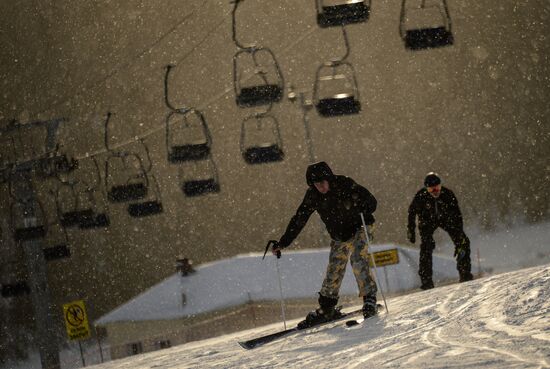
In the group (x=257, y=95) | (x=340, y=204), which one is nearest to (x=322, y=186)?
(x=340, y=204)

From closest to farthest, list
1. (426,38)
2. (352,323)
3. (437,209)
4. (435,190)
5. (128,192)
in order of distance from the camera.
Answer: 1. (352,323)
2. (435,190)
3. (437,209)
4. (426,38)
5. (128,192)

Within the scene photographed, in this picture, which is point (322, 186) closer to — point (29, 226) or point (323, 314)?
point (323, 314)

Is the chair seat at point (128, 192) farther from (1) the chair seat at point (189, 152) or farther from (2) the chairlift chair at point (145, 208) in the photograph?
(1) the chair seat at point (189, 152)

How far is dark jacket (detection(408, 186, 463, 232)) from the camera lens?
13562 millimetres

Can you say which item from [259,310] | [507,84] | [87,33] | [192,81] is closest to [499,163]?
[507,84]

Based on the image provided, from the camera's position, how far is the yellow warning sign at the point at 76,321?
66.9ft

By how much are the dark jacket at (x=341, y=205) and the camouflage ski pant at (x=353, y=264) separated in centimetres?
8

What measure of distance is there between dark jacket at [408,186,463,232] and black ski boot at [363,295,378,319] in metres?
2.90

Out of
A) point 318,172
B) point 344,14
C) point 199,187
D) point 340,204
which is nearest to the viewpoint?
point 318,172

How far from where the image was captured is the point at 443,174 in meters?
74.7

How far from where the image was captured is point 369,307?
35.3 feet

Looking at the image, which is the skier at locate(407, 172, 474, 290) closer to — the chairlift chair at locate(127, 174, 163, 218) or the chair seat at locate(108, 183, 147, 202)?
the chairlift chair at locate(127, 174, 163, 218)

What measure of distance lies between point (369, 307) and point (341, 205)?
0.93m

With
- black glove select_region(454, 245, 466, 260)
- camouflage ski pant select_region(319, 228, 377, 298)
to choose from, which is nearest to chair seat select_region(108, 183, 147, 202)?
black glove select_region(454, 245, 466, 260)
